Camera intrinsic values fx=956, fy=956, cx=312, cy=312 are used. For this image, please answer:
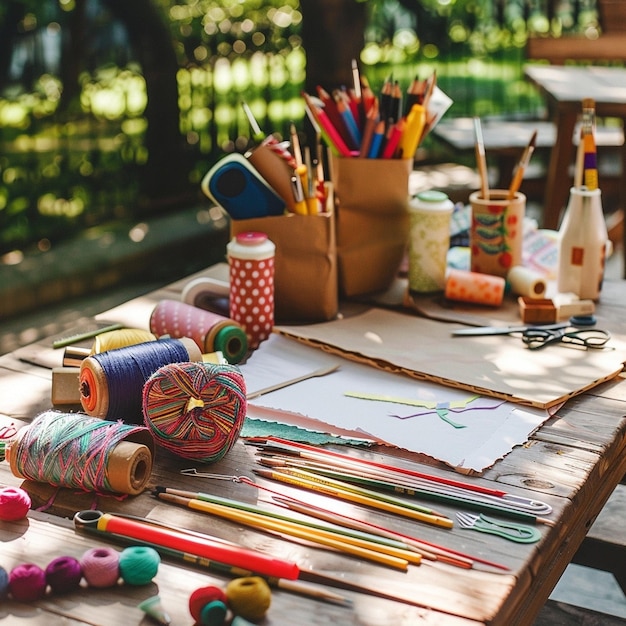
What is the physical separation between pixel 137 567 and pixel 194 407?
28 cm

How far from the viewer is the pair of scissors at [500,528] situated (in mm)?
1105

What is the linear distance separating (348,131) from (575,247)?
0.51 metres

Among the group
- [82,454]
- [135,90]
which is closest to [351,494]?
[82,454]

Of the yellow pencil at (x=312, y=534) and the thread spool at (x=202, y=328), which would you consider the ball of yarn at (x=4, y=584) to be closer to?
the yellow pencil at (x=312, y=534)

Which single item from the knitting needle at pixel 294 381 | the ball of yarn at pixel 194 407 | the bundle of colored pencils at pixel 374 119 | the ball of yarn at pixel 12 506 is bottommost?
the ball of yarn at pixel 12 506

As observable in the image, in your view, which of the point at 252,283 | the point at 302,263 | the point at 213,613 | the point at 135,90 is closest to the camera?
the point at 213,613

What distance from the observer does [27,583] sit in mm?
990

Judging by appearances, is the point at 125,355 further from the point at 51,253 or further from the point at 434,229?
the point at 51,253

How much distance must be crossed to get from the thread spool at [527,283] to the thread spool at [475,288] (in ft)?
0.13

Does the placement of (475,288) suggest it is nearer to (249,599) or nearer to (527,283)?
(527,283)

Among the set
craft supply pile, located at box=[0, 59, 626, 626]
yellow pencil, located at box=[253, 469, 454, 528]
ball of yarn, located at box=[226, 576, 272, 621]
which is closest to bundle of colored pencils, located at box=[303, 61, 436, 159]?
craft supply pile, located at box=[0, 59, 626, 626]

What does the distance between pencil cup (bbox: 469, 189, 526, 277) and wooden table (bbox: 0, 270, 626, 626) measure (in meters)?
0.52

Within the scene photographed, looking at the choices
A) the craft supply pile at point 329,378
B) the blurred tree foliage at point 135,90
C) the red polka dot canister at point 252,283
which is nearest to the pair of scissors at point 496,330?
the craft supply pile at point 329,378

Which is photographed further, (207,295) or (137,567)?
(207,295)
